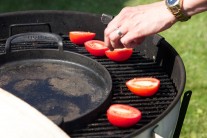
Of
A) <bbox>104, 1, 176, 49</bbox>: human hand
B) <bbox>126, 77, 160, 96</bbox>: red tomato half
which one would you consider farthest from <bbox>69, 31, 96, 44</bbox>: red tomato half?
<bbox>126, 77, 160, 96</bbox>: red tomato half

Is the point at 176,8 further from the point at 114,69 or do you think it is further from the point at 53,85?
the point at 53,85

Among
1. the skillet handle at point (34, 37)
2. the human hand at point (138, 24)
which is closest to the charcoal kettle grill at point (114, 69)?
the skillet handle at point (34, 37)

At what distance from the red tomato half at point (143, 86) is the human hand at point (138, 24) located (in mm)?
160

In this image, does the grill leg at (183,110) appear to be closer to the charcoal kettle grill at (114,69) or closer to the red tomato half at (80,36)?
the charcoal kettle grill at (114,69)

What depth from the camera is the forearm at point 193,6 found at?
1750 millimetres

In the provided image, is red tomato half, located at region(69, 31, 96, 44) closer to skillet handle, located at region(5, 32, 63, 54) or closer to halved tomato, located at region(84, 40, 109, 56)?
halved tomato, located at region(84, 40, 109, 56)

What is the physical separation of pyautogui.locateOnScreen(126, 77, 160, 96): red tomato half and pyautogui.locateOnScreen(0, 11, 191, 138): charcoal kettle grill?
0.03 meters

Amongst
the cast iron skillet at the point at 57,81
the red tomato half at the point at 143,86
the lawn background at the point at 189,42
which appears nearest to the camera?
the cast iron skillet at the point at 57,81

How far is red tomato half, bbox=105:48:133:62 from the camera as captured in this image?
6.75 feet

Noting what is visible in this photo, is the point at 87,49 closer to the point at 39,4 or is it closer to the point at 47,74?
the point at 47,74

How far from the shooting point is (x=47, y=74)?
1.99 metres

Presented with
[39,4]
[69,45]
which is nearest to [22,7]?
[39,4]

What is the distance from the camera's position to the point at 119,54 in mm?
2070

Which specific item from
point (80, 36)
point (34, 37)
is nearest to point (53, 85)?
point (34, 37)
